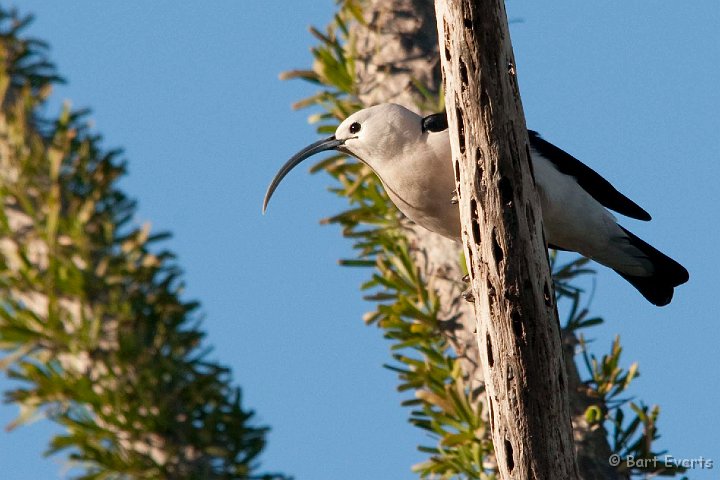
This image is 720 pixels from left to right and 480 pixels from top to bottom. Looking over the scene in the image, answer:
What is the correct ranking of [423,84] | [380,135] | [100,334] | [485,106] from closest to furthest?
[485,106] < [100,334] < [380,135] < [423,84]

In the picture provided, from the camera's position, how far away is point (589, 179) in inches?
198

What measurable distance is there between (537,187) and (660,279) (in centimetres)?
130

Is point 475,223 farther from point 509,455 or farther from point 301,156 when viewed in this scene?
point 301,156

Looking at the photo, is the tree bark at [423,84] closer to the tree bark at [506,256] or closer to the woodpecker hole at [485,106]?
the tree bark at [506,256]

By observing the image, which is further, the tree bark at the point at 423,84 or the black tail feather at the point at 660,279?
the black tail feather at the point at 660,279

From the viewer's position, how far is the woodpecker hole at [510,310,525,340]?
308cm

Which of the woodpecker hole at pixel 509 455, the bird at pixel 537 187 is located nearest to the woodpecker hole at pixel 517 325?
the woodpecker hole at pixel 509 455

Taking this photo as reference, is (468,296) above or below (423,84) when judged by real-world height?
below

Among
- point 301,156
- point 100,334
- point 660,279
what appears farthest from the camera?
point 660,279

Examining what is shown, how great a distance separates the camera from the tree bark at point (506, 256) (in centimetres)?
304

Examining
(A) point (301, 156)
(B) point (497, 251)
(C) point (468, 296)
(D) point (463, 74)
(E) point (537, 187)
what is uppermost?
(A) point (301, 156)

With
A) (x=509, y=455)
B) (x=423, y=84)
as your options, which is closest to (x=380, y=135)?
(x=423, y=84)

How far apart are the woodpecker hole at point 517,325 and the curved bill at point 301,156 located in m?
1.92

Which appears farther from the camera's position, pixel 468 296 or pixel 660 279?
pixel 660 279
